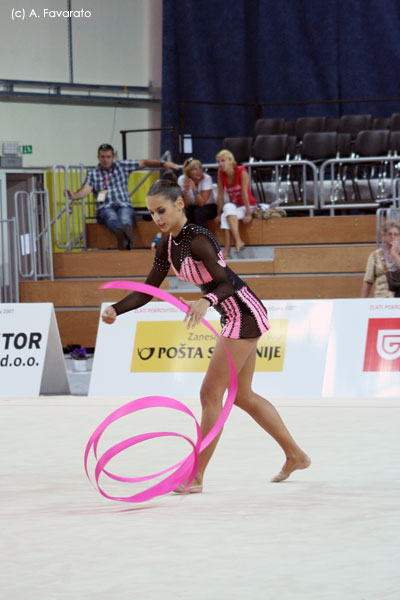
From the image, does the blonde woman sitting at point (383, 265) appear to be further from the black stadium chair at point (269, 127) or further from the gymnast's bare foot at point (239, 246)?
the black stadium chair at point (269, 127)

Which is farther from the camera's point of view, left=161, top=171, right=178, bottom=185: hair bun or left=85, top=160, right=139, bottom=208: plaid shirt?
left=85, top=160, right=139, bottom=208: plaid shirt

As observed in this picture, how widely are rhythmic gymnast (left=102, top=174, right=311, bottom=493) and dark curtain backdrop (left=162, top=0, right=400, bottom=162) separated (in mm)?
10858

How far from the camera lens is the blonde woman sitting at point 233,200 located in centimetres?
1005

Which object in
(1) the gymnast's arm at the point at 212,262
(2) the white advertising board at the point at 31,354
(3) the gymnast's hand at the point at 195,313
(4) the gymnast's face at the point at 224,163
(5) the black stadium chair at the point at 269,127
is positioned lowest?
(2) the white advertising board at the point at 31,354

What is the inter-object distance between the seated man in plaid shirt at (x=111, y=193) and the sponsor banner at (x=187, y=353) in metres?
3.79

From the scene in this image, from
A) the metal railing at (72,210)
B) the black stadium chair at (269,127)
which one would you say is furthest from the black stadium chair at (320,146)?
the metal railing at (72,210)

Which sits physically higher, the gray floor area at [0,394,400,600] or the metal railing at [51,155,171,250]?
the metal railing at [51,155,171,250]

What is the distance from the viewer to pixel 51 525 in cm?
341

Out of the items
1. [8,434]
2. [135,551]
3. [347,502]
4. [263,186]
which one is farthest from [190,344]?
[263,186]

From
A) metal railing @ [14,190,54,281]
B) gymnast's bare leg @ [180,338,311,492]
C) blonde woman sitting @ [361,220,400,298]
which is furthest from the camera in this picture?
metal railing @ [14,190,54,281]

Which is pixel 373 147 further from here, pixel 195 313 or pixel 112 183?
pixel 195 313

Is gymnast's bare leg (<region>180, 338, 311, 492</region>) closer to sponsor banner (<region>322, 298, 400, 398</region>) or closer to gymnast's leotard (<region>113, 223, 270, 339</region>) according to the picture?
gymnast's leotard (<region>113, 223, 270, 339</region>)

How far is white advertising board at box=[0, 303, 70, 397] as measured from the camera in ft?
23.2

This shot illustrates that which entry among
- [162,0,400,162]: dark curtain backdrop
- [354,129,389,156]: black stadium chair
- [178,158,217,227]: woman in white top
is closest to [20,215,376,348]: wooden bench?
[178,158,217,227]: woman in white top
